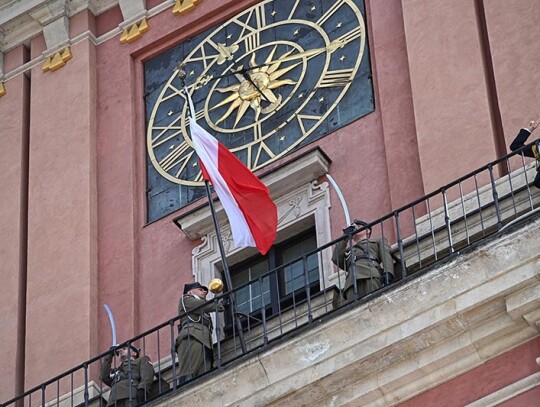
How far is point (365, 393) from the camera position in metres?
14.9

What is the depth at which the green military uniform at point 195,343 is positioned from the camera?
16.3 metres

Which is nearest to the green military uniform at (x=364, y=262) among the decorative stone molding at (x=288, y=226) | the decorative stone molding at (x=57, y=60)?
the decorative stone molding at (x=288, y=226)

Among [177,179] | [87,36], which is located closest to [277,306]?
[177,179]

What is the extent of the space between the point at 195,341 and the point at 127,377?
26.0 inches

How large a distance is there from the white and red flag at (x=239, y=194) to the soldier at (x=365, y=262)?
3.25ft

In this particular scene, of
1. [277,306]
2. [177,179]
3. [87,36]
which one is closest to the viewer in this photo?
[277,306]

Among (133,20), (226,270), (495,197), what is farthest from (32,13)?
(495,197)

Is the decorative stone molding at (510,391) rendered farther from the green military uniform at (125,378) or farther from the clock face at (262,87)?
the clock face at (262,87)

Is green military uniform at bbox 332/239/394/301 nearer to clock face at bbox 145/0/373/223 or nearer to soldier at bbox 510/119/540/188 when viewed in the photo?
soldier at bbox 510/119/540/188

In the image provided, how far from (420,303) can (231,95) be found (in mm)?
4625

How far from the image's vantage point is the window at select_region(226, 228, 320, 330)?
1745 cm

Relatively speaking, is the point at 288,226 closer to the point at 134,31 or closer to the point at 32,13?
the point at 134,31

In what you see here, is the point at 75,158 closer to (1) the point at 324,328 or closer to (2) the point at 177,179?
(2) the point at 177,179

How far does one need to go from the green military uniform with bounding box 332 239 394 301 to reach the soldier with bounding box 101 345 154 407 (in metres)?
1.59
